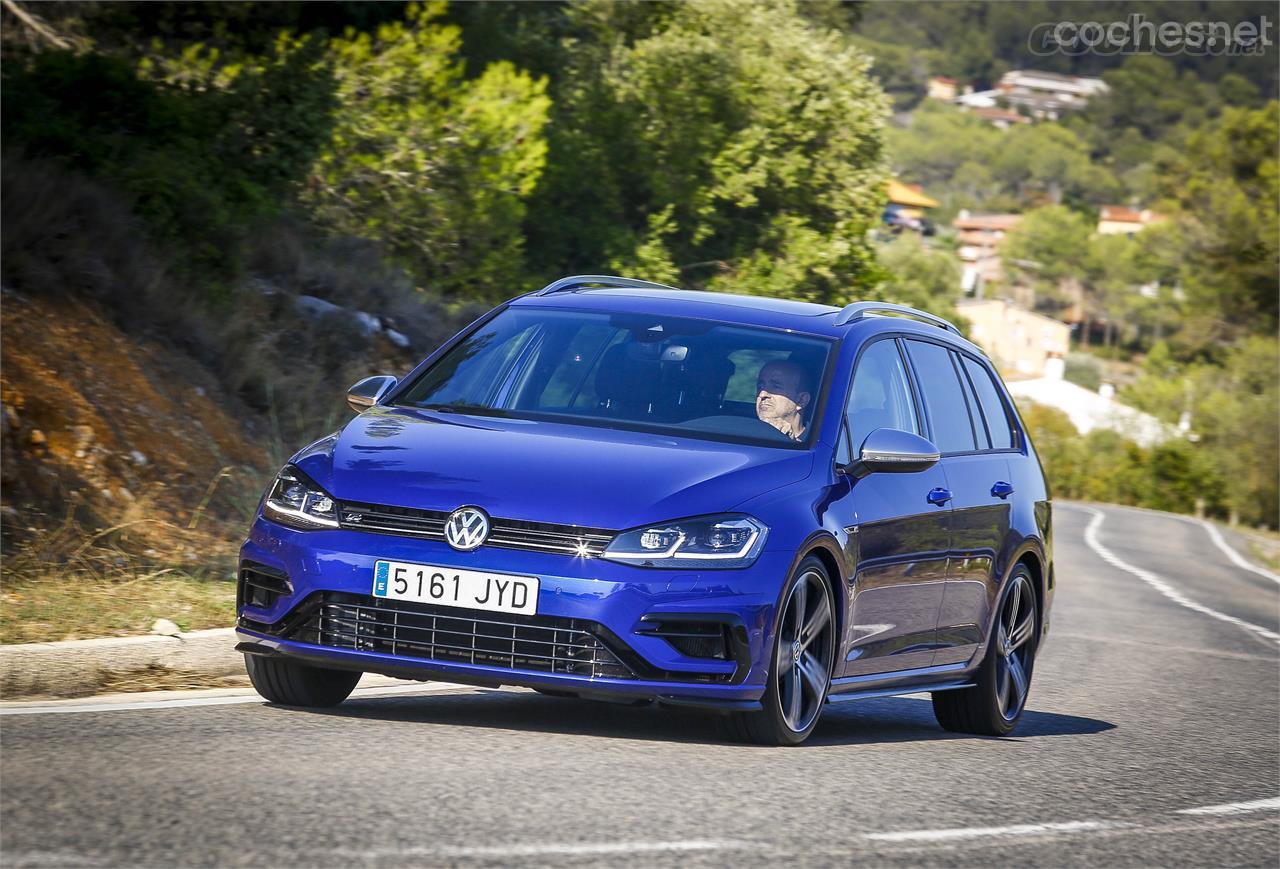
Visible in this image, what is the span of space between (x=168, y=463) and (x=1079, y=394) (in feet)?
415

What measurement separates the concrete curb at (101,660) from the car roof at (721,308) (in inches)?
76.3

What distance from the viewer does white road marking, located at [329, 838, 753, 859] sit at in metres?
4.77

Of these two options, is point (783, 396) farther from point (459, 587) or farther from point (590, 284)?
point (459, 587)

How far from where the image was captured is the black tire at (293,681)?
714 cm

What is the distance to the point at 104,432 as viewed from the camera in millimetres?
12422

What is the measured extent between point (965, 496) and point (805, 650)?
172cm

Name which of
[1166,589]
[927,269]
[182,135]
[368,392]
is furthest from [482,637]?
[927,269]

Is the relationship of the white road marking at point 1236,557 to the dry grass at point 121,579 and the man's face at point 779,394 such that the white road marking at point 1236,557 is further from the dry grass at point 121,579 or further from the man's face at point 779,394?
the man's face at point 779,394

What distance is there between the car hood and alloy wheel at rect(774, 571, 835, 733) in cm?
42

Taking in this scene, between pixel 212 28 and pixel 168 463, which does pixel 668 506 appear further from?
pixel 212 28

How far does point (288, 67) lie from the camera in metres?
21.8

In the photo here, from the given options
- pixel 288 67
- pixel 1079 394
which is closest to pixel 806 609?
pixel 288 67

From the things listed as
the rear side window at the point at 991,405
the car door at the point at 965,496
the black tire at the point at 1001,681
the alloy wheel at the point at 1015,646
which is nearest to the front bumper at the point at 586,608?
the car door at the point at 965,496

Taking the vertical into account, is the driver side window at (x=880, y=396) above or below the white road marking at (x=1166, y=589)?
above
